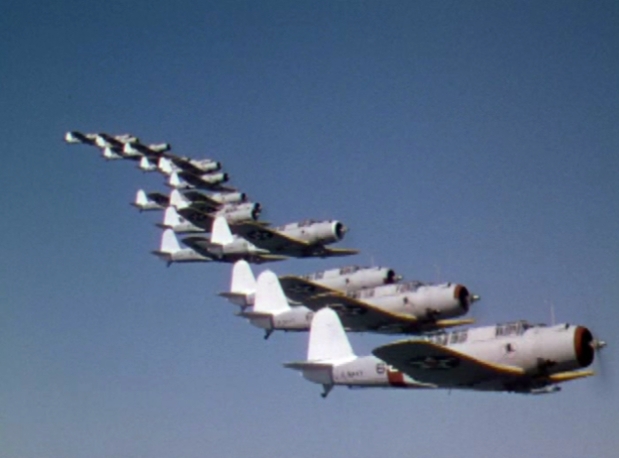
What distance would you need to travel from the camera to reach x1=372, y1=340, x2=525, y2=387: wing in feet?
74.9

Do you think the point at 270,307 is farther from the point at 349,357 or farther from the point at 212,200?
the point at 212,200

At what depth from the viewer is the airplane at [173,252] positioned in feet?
165

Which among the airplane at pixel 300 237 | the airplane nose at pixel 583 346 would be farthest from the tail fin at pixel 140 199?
the airplane nose at pixel 583 346

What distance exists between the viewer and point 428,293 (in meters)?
33.1

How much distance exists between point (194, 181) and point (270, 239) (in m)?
19.5

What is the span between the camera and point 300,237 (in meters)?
42.7

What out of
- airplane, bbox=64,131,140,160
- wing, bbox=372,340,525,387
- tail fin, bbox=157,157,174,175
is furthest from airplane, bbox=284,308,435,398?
airplane, bbox=64,131,140,160

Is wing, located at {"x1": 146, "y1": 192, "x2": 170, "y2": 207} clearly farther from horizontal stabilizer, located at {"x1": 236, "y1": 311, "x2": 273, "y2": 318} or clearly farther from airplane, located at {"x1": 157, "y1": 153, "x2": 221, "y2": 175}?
horizontal stabilizer, located at {"x1": 236, "y1": 311, "x2": 273, "y2": 318}

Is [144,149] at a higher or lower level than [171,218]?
higher

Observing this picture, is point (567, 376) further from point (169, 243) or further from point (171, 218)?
point (171, 218)

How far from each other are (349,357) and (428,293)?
209 inches

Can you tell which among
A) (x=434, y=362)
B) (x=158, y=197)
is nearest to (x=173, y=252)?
(x=158, y=197)

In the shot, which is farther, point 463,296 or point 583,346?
point 463,296

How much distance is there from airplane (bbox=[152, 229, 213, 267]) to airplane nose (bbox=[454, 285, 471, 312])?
2127 centimetres
